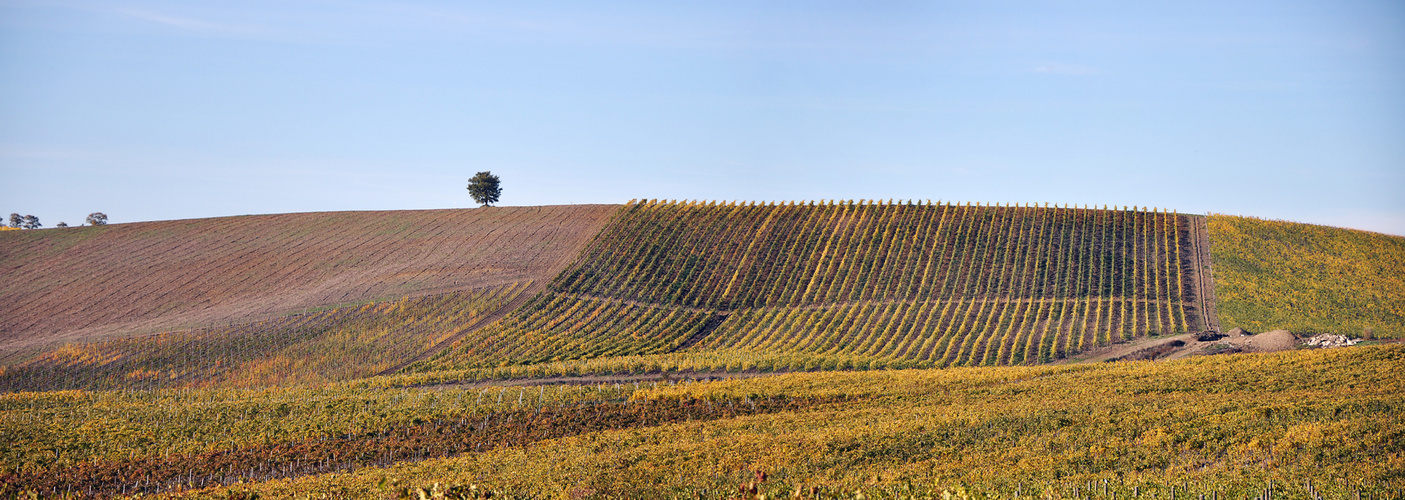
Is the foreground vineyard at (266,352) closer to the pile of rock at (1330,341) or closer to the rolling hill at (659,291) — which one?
the rolling hill at (659,291)

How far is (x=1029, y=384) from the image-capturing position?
45125 mm

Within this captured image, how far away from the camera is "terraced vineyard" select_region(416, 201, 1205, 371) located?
61000 millimetres

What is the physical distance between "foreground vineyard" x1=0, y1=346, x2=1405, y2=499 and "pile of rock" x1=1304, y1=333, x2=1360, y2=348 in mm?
9810

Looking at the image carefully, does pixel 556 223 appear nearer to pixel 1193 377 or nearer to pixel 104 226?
pixel 104 226

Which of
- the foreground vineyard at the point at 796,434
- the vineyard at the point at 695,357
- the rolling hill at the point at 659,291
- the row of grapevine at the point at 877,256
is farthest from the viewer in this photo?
the row of grapevine at the point at 877,256

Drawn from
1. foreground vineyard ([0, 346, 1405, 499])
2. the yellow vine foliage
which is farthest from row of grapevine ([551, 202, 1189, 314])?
the yellow vine foliage

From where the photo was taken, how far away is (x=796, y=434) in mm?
35875

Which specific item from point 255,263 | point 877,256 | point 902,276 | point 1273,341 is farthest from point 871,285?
point 255,263

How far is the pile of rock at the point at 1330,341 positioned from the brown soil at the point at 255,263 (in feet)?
161

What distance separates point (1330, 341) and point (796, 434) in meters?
37.6

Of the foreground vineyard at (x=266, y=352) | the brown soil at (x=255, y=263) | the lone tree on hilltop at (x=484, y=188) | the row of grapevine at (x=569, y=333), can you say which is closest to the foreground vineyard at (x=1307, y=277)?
the row of grapevine at (x=569, y=333)

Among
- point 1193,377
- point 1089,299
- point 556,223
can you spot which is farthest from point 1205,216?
point 556,223

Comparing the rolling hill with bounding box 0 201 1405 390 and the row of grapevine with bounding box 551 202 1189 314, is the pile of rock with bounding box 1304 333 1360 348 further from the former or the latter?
the row of grapevine with bounding box 551 202 1189 314

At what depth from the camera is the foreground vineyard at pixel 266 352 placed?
54.2 meters
